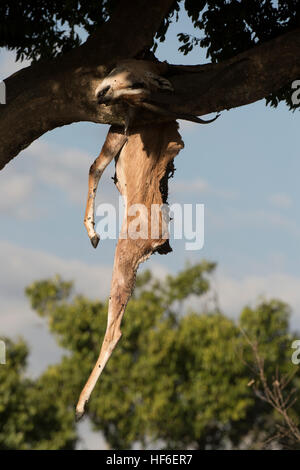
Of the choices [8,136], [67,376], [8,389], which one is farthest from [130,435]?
[8,136]

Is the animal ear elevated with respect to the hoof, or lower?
elevated

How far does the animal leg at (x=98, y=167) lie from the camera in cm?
818

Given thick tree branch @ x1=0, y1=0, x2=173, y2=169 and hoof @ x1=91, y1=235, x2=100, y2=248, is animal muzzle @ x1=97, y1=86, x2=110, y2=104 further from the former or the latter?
hoof @ x1=91, y1=235, x2=100, y2=248

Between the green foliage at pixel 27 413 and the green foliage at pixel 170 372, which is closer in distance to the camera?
the green foliage at pixel 27 413

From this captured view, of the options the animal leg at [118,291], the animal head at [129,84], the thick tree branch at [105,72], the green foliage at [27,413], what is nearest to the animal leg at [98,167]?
the thick tree branch at [105,72]

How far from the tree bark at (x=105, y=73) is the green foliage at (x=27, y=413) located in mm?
19345

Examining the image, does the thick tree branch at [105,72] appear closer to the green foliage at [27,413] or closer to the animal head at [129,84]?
the animal head at [129,84]

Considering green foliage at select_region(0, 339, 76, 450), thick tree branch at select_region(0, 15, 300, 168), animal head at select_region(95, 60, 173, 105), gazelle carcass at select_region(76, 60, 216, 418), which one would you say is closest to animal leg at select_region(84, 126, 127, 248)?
gazelle carcass at select_region(76, 60, 216, 418)

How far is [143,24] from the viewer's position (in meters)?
8.40

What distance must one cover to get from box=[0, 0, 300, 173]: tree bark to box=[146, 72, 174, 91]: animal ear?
13 cm

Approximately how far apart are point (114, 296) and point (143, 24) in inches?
117

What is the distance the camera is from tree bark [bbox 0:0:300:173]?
786 centimetres

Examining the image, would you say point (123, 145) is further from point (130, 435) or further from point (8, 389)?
point (130, 435)

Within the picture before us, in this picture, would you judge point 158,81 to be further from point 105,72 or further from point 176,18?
point 176,18
